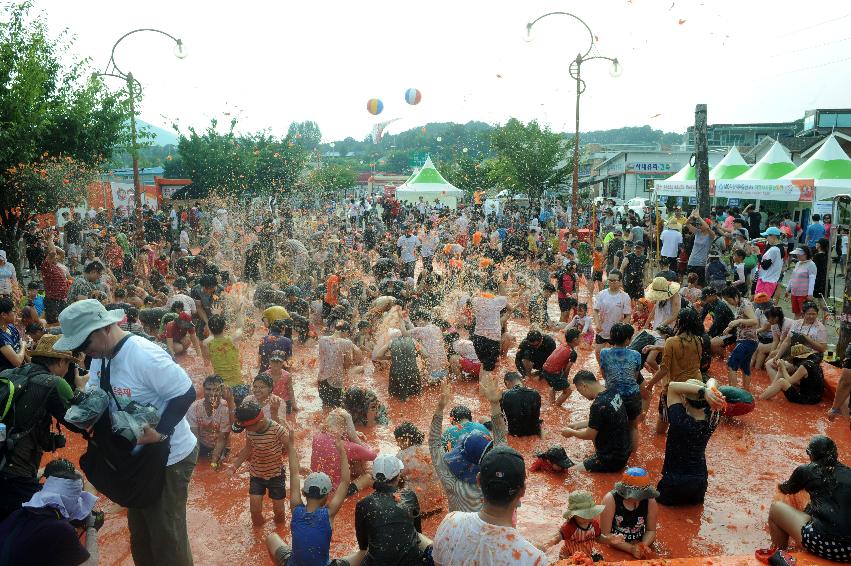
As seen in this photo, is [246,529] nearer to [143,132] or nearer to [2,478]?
[2,478]

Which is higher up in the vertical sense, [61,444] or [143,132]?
[143,132]

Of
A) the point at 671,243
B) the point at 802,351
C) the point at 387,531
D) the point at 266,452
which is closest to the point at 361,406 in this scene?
the point at 266,452

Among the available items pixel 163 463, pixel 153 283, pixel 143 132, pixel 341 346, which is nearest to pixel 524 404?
pixel 341 346

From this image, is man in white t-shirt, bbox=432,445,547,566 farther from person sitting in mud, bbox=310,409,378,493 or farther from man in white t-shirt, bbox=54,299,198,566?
person sitting in mud, bbox=310,409,378,493

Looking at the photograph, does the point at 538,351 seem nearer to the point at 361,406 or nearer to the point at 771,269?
the point at 361,406

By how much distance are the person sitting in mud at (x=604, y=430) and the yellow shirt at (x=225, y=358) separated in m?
3.81

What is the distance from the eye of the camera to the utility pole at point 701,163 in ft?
48.6

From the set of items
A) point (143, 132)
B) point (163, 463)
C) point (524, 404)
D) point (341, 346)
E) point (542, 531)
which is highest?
point (143, 132)

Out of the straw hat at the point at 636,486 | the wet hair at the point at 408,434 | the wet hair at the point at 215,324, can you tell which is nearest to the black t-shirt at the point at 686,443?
the straw hat at the point at 636,486

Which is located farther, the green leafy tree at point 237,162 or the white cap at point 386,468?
the green leafy tree at point 237,162

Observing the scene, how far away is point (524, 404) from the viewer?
23.5 feet

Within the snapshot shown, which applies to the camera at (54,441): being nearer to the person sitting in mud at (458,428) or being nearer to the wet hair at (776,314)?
the person sitting in mud at (458,428)

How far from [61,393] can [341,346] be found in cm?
429

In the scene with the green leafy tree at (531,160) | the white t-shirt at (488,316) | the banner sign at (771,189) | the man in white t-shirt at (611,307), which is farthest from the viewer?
the green leafy tree at (531,160)
